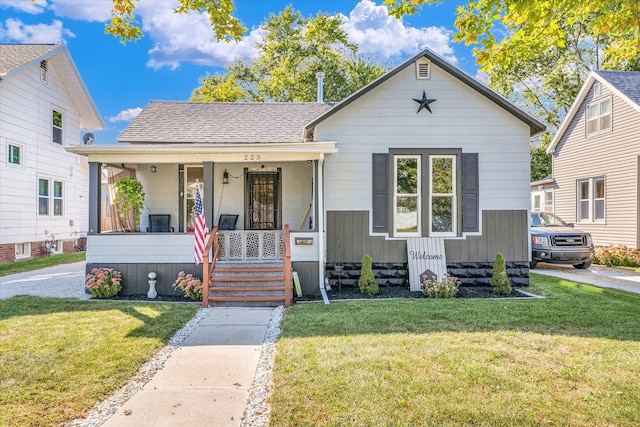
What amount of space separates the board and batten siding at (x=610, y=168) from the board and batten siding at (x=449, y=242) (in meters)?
6.74

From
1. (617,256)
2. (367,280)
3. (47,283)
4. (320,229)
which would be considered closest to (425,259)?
(367,280)

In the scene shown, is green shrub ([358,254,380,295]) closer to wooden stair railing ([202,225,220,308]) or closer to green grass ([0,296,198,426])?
wooden stair railing ([202,225,220,308])

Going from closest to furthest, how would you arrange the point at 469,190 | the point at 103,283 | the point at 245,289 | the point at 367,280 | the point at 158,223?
the point at 245,289, the point at 103,283, the point at 367,280, the point at 469,190, the point at 158,223

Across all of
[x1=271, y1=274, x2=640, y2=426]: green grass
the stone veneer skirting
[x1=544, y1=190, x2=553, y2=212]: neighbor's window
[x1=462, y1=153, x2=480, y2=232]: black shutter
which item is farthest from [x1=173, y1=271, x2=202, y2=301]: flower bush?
[x1=544, y1=190, x2=553, y2=212]: neighbor's window

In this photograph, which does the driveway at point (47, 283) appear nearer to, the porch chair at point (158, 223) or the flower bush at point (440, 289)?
the porch chair at point (158, 223)

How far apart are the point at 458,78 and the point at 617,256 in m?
8.79

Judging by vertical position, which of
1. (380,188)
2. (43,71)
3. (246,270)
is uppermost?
(43,71)

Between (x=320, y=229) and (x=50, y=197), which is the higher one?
(x=50, y=197)

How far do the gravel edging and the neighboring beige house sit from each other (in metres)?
13.2

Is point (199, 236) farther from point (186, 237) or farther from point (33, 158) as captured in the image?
point (33, 158)

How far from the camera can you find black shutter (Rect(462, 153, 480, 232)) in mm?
9016

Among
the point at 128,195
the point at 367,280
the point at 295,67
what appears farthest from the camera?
the point at 295,67

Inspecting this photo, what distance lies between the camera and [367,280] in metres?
8.57

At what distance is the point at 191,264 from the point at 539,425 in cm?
684
